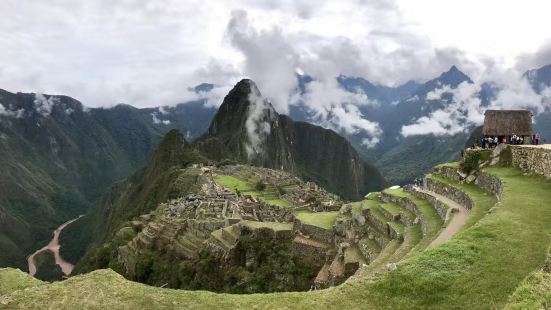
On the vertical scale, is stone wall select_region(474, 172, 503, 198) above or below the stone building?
below

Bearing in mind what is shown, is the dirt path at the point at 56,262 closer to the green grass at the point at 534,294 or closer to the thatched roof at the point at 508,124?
the thatched roof at the point at 508,124

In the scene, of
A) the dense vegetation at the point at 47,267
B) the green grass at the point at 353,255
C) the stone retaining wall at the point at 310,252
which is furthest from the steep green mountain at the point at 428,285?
the dense vegetation at the point at 47,267

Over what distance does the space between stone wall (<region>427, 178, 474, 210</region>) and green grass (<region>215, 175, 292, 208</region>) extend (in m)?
43.6

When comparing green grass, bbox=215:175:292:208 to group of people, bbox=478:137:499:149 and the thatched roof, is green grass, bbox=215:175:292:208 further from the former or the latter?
group of people, bbox=478:137:499:149

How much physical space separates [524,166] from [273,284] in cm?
1811

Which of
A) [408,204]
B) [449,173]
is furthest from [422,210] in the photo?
[449,173]

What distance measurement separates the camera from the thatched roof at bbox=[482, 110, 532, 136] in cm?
4075

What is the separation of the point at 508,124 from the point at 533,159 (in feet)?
44.4

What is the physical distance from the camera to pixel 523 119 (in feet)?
134

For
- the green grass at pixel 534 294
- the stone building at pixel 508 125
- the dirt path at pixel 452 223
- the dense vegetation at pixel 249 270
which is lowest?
the dense vegetation at pixel 249 270

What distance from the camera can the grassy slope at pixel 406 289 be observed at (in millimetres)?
13508

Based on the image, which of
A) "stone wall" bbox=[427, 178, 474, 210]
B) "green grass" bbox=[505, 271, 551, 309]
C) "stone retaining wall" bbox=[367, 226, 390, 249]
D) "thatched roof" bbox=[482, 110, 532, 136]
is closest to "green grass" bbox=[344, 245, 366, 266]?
"stone retaining wall" bbox=[367, 226, 390, 249]

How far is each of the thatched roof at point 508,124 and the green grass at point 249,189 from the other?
138 ft

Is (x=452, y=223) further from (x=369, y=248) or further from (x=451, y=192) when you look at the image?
(x=451, y=192)
